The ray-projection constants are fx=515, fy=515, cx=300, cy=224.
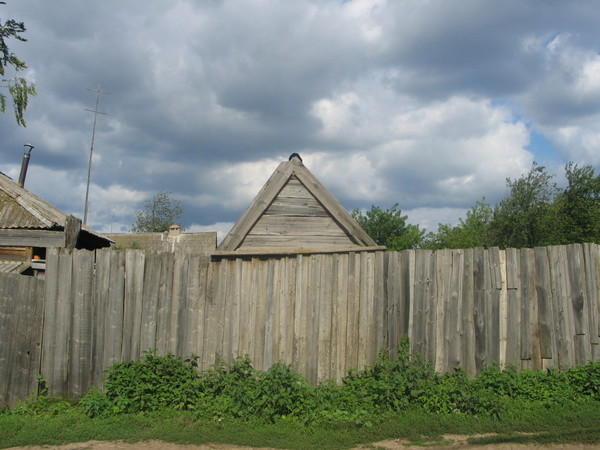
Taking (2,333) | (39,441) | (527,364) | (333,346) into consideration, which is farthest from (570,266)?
(2,333)

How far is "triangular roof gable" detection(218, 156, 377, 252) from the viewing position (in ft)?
29.1

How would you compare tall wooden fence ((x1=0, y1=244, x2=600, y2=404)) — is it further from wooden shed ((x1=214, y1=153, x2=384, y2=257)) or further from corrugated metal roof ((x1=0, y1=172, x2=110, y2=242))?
corrugated metal roof ((x1=0, y1=172, x2=110, y2=242))

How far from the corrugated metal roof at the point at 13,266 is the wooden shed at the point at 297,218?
16.2 feet

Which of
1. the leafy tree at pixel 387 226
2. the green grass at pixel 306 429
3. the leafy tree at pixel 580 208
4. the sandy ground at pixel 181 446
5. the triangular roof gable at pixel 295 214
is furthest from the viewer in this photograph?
the leafy tree at pixel 387 226

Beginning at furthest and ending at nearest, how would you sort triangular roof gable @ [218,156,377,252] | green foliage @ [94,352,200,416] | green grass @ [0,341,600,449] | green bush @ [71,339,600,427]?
triangular roof gable @ [218,156,377,252] < green foliage @ [94,352,200,416] < green bush @ [71,339,600,427] < green grass @ [0,341,600,449]

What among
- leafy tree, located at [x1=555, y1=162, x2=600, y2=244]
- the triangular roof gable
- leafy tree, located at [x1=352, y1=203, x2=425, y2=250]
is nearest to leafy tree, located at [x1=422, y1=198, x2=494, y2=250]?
leafy tree, located at [x1=352, y1=203, x2=425, y2=250]

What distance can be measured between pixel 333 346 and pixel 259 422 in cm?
167

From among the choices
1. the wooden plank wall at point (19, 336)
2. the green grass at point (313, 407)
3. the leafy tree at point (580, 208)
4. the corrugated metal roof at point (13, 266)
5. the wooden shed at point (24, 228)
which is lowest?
the green grass at point (313, 407)

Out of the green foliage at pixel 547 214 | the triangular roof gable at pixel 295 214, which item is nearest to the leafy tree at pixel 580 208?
the green foliage at pixel 547 214

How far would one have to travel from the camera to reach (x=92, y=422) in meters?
5.88

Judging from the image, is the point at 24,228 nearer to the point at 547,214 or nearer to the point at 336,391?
the point at 336,391

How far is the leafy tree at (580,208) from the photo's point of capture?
24.7 m

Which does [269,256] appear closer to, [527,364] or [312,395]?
[312,395]

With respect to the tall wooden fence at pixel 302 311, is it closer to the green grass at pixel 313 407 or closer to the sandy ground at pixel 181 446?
the green grass at pixel 313 407
